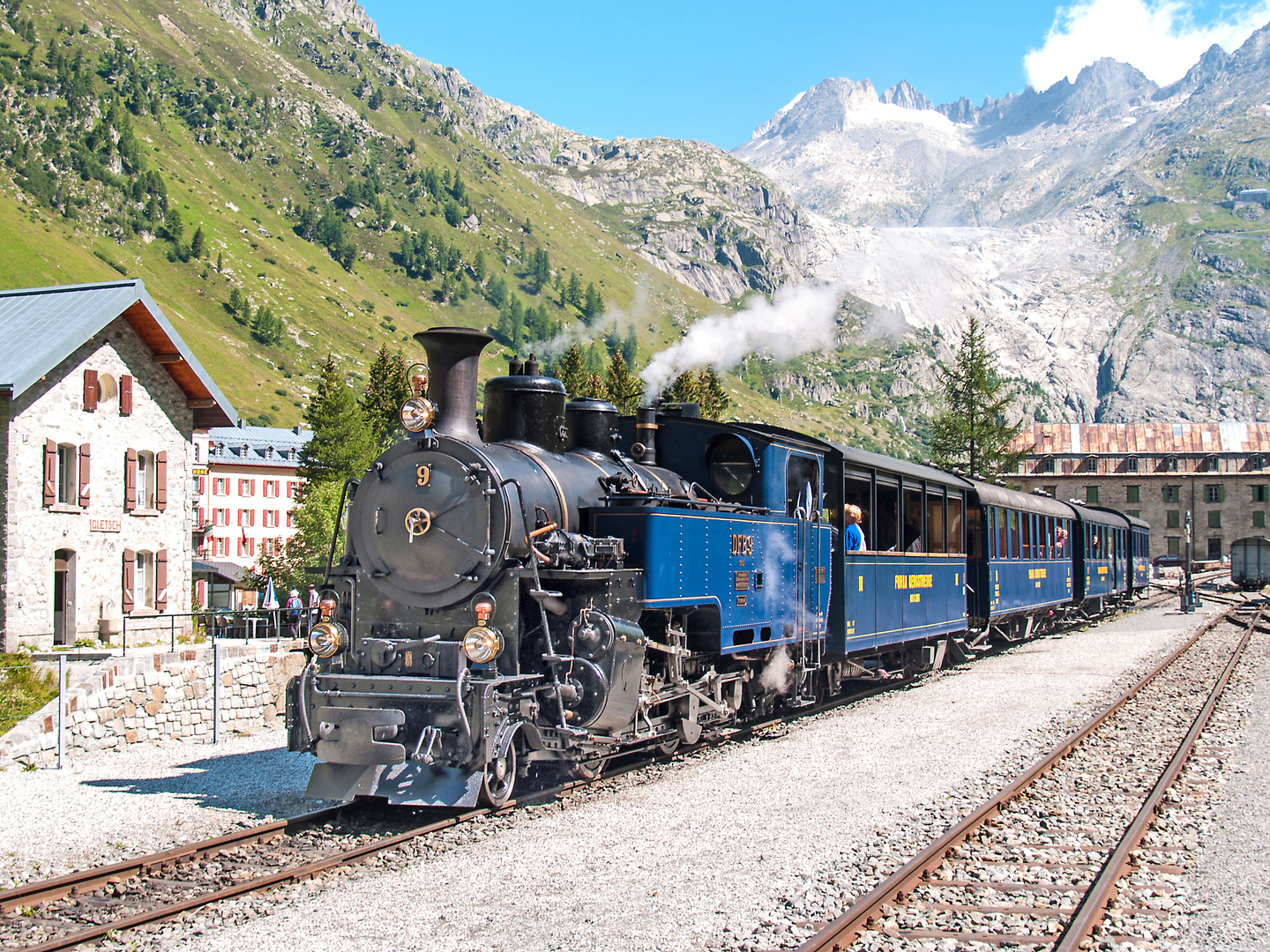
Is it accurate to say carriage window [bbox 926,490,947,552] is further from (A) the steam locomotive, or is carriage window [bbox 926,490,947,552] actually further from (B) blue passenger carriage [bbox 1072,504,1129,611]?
(B) blue passenger carriage [bbox 1072,504,1129,611]

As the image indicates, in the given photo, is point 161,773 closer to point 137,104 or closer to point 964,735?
point 964,735

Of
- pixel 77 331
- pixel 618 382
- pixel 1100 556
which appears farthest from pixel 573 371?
pixel 77 331

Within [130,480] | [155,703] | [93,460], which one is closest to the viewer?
[155,703]

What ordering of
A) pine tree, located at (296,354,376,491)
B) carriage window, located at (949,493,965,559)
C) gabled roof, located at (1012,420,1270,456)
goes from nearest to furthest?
carriage window, located at (949,493,965,559) → pine tree, located at (296,354,376,491) → gabled roof, located at (1012,420,1270,456)

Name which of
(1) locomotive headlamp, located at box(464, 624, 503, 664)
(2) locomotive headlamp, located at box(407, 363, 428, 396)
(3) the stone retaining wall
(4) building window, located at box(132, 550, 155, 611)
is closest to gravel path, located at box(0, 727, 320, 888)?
(3) the stone retaining wall

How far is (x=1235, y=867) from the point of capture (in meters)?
7.01

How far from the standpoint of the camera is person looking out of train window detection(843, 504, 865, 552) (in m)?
13.6

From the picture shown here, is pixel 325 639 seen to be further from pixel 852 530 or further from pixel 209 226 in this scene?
pixel 209 226

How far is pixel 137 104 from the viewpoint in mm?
171750

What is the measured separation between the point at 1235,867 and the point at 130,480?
22556 millimetres

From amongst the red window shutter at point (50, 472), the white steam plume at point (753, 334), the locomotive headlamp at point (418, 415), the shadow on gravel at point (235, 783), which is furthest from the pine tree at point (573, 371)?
the locomotive headlamp at point (418, 415)

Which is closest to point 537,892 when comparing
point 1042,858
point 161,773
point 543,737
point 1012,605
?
point 543,737

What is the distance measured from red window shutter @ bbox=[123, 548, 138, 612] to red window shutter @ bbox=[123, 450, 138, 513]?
102 cm

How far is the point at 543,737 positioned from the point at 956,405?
121 ft
